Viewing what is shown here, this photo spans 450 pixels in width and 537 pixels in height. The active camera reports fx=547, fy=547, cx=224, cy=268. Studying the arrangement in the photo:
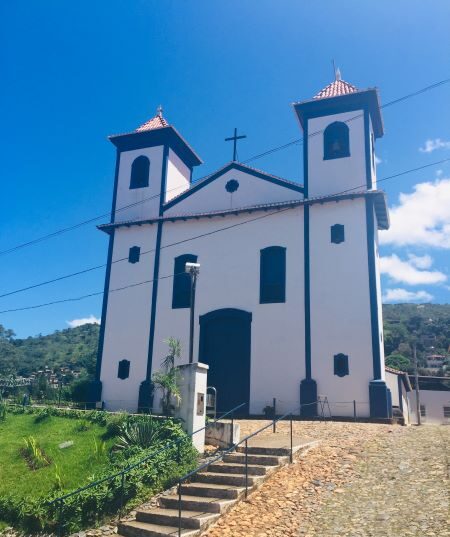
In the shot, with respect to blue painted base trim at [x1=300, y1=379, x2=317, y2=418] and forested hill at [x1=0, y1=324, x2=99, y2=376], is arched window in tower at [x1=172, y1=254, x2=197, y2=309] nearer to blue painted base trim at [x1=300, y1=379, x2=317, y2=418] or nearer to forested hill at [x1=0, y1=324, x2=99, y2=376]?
blue painted base trim at [x1=300, y1=379, x2=317, y2=418]

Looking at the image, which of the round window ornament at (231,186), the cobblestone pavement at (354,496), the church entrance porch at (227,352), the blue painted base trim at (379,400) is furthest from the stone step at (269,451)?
the round window ornament at (231,186)

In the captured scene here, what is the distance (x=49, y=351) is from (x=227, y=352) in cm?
4215

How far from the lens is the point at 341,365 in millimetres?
17094

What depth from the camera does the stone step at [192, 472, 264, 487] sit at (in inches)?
355

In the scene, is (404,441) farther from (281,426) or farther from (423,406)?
(423,406)

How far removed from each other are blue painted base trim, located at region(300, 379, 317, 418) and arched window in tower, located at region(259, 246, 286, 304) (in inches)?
113

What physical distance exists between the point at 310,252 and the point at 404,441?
826cm

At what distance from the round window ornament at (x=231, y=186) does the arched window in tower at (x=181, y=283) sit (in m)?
2.81

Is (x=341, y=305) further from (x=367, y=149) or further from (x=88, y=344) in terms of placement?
(x=88, y=344)

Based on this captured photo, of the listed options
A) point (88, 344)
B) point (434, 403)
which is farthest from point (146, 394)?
point (88, 344)

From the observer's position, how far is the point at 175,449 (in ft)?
33.5

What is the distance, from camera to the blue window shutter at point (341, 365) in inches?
669

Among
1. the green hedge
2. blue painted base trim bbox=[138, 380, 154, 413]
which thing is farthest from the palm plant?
blue painted base trim bbox=[138, 380, 154, 413]

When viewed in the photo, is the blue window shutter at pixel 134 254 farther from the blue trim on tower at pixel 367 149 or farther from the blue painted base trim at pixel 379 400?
the blue painted base trim at pixel 379 400
